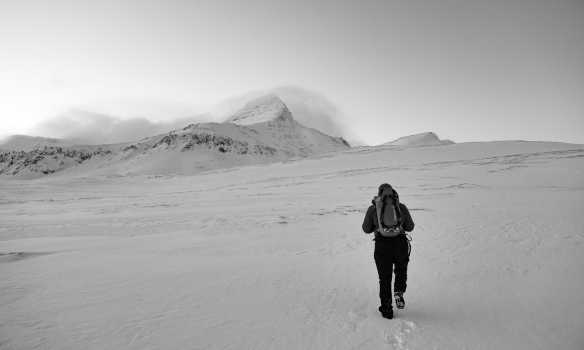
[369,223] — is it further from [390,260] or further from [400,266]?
[400,266]

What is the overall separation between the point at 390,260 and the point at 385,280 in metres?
0.30

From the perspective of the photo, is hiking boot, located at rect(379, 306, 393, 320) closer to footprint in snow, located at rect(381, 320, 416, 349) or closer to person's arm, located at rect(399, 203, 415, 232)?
footprint in snow, located at rect(381, 320, 416, 349)

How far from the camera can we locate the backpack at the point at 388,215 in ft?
13.9

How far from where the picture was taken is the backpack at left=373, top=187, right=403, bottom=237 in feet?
13.9

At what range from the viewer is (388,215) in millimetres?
4273

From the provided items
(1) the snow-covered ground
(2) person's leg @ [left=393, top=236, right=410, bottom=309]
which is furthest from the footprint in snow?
(2) person's leg @ [left=393, top=236, right=410, bottom=309]

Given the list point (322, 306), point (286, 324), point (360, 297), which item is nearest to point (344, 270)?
point (360, 297)

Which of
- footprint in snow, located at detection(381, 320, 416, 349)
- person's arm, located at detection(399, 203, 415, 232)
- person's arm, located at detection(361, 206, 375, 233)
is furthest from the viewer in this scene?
person's arm, located at detection(361, 206, 375, 233)

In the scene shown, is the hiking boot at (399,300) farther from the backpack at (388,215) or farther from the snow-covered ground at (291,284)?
the backpack at (388,215)

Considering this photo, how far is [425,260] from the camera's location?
7000mm

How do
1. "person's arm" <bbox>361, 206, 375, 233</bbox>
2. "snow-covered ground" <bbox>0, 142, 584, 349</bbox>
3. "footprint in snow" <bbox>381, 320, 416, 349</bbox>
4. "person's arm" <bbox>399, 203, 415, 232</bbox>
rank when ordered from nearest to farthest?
"footprint in snow" <bbox>381, 320, 416, 349</bbox>
"snow-covered ground" <bbox>0, 142, 584, 349</bbox>
"person's arm" <bbox>399, 203, 415, 232</bbox>
"person's arm" <bbox>361, 206, 375, 233</bbox>

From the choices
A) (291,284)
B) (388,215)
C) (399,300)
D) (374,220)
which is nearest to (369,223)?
(374,220)

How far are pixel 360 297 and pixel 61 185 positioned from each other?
54037mm

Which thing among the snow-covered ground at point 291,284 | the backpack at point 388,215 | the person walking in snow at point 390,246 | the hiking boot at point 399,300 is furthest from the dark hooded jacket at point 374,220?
the snow-covered ground at point 291,284
